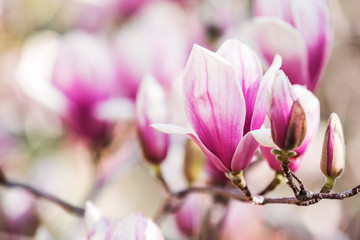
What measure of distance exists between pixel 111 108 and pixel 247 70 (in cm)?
35

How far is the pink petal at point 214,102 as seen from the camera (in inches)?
18.6

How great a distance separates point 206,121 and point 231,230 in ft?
1.59

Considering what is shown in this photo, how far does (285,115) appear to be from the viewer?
18.1 inches

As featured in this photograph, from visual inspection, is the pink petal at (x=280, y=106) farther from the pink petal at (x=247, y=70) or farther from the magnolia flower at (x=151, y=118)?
the magnolia flower at (x=151, y=118)

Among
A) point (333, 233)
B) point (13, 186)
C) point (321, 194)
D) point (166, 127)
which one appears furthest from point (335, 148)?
point (333, 233)

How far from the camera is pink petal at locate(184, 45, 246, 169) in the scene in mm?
473

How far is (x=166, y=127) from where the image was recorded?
0.49m

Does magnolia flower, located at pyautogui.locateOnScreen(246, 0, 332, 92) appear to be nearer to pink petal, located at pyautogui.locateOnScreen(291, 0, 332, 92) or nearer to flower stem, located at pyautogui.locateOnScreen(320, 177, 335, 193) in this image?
pink petal, located at pyautogui.locateOnScreen(291, 0, 332, 92)

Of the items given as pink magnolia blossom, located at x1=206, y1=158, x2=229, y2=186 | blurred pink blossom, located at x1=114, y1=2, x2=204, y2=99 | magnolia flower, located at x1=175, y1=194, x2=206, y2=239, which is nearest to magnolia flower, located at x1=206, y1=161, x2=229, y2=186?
pink magnolia blossom, located at x1=206, y1=158, x2=229, y2=186

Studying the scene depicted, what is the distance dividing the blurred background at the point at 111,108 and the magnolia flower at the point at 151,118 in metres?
0.03

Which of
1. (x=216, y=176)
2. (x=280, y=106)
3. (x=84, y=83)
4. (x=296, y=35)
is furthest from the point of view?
(x=84, y=83)

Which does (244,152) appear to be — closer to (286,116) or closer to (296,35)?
(286,116)

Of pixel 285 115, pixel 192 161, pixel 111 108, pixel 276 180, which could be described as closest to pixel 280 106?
pixel 285 115

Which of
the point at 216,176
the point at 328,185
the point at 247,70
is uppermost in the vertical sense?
the point at 247,70
